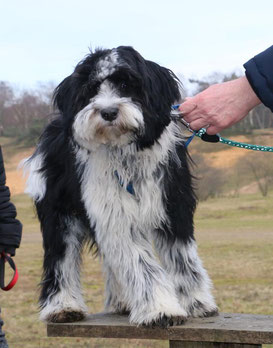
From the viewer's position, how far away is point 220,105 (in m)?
3.61

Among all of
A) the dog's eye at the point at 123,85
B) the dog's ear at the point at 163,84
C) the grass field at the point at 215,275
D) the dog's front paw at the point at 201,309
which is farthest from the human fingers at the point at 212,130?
the grass field at the point at 215,275

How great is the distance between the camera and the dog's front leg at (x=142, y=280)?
3.73m

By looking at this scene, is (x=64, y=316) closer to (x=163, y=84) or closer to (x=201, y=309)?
(x=201, y=309)

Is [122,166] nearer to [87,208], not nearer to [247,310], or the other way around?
[87,208]

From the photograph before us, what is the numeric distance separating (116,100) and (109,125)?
140 mm

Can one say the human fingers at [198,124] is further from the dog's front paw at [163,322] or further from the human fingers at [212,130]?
the dog's front paw at [163,322]

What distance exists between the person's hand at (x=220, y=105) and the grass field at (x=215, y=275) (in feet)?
4.49

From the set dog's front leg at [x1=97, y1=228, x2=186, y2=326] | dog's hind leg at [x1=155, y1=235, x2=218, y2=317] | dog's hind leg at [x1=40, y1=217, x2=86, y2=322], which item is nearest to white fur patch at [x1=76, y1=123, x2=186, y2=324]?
dog's front leg at [x1=97, y1=228, x2=186, y2=326]

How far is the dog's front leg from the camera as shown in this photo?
3732 millimetres

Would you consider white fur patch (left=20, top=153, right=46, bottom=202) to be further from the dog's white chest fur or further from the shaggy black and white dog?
the dog's white chest fur

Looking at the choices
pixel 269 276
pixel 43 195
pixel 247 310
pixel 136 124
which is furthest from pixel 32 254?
pixel 136 124

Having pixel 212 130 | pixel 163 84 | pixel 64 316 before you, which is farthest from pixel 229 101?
pixel 64 316

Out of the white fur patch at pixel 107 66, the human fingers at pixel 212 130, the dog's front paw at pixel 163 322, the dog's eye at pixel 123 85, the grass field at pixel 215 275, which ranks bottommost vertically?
the grass field at pixel 215 275

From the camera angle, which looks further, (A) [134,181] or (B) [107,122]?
(A) [134,181]
